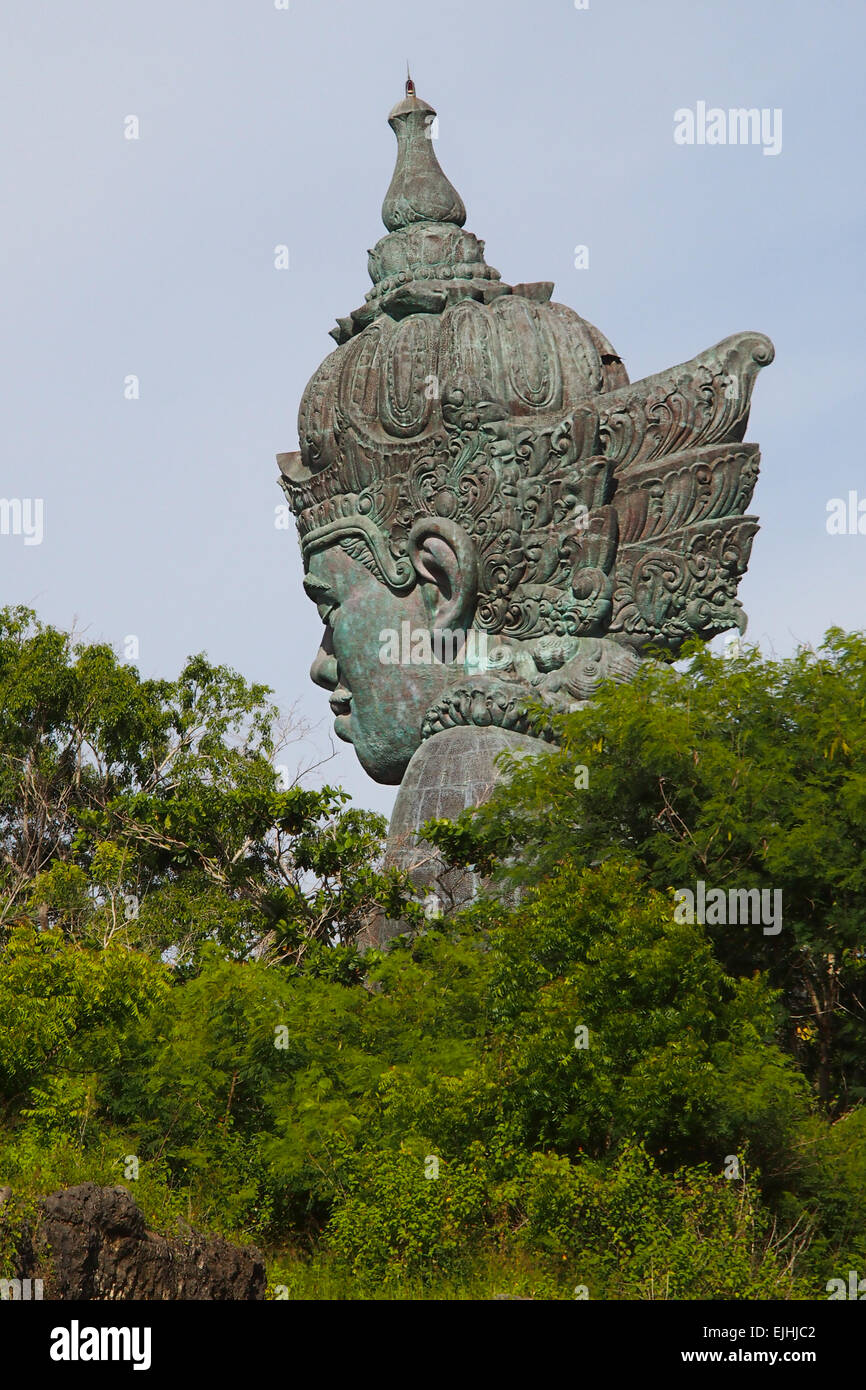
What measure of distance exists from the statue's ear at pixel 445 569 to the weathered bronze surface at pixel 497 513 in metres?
0.02

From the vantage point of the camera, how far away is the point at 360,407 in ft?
66.9

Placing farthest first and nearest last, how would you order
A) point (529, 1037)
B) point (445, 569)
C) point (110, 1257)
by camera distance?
point (445, 569), point (529, 1037), point (110, 1257)

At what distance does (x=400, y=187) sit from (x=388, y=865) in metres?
7.12

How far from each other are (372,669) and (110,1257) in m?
9.45

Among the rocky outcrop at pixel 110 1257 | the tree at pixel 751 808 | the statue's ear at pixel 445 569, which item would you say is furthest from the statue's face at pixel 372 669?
the rocky outcrop at pixel 110 1257

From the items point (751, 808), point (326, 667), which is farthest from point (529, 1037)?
point (326, 667)

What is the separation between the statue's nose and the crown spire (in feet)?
14.0

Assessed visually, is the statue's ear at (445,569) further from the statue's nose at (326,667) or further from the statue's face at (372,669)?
the statue's nose at (326,667)

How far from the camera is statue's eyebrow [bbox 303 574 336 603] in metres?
20.5

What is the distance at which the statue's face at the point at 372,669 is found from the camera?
65.6ft

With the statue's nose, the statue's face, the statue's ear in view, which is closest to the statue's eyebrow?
the statue's face

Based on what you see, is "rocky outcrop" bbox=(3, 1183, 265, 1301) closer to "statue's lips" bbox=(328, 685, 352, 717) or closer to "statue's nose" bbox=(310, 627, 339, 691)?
"statue's lips" bbox=(328, 685, 352, 717)

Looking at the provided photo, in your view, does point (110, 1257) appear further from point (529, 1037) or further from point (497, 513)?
point (497, 513)

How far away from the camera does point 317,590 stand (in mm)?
20625
